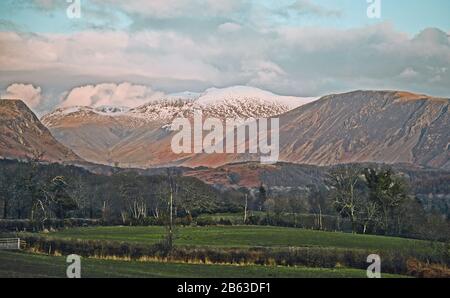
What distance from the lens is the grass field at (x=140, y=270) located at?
3462cm

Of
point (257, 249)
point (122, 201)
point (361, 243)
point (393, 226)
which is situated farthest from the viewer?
point (122, 201)

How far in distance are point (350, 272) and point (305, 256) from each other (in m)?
4.94

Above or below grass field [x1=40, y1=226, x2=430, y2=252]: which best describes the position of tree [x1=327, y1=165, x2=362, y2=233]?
above

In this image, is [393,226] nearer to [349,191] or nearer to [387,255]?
[349,191]

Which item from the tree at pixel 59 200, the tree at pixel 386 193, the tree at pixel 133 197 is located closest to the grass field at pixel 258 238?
the tree at pixel 386 193

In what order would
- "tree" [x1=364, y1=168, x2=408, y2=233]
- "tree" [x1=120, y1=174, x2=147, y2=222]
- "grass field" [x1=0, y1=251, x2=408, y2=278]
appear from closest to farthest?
"grass field" [x1=0, y1=251, x2=408, y2=278] < "tree" [x1=364, y1=168, x2=408, y2=233] < "tree" [x1=120, y1=174, x2=147, y2=222]

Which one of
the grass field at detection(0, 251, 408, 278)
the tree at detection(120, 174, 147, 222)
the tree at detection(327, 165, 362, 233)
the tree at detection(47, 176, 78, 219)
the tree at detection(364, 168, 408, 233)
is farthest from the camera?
the tree at detection(120, 174, 147, 222)

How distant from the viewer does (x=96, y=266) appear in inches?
1535

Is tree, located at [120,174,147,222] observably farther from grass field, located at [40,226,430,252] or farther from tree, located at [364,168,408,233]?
tree, located at [364,168,408,233]

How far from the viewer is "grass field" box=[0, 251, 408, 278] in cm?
3462

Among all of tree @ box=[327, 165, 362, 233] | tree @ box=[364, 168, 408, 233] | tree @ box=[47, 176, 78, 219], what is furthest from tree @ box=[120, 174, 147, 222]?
tree @ box=[364, 168, 408, 233]

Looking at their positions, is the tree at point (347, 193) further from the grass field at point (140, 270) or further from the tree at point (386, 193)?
the grass field at point (140, 270)

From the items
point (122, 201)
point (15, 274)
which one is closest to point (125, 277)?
point (15, 274)
